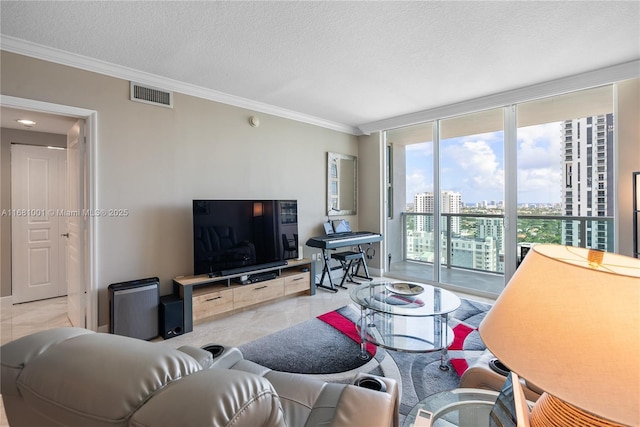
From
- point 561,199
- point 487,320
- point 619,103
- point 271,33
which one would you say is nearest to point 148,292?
point 271,33

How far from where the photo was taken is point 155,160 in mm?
3158

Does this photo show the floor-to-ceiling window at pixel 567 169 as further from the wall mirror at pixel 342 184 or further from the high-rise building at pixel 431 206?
the wall mirror at pixel 342 184

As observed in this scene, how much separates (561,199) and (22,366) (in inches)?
181

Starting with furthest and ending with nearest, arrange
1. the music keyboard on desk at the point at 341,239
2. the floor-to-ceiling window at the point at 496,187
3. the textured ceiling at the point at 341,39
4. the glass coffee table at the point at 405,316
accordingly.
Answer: the music keyboard on desk at the point at 341,239 → the floor-to-ceiling window at the point at 496,187 → the glass coffee table at the point at 405,316 → the textured ceiling at the point at 341,39

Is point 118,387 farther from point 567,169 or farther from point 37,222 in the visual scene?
point 37,222

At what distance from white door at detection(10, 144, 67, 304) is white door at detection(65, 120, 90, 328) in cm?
147

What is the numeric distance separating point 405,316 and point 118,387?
2142 mm

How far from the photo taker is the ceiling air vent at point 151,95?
3.01 m

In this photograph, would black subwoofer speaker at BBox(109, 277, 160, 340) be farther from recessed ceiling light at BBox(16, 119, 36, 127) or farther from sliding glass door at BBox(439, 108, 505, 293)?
sliding glass door at BBox(439, 108, 505, 293)

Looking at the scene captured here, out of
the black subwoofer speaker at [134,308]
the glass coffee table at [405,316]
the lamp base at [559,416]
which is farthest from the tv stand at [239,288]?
the lamp base at [559,416]

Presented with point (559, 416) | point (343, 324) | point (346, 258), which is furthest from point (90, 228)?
point (559, 416)

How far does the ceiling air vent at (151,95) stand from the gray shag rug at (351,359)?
8.72 feet

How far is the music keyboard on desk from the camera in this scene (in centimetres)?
424

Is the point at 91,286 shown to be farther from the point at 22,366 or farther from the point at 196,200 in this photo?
the point at 22,366
